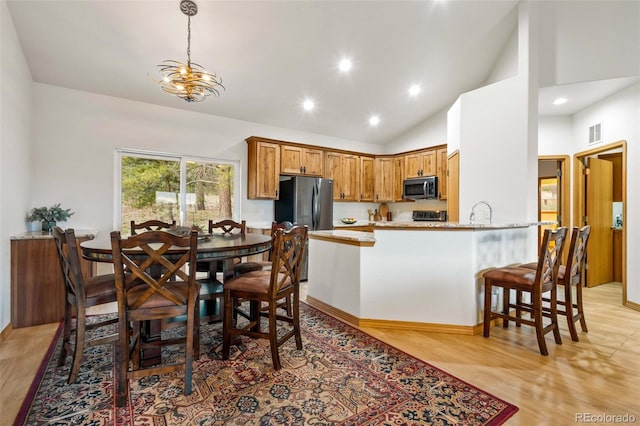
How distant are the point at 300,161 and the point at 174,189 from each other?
2.06 metres

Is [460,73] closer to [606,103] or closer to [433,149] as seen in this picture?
[433,149]

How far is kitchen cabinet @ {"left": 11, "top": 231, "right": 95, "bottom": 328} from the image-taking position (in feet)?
9.42

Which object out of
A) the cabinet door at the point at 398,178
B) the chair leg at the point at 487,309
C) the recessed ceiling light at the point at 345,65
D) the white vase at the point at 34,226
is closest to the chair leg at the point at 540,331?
the chair leg at the point at 487,309

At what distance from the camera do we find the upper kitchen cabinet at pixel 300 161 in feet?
16.7

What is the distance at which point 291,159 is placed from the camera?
16.9 feet

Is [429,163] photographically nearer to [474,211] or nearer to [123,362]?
[474,211]

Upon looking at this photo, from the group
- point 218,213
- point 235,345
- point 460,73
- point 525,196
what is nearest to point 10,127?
point 218,213

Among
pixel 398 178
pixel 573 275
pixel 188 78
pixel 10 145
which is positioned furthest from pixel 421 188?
pixel 10 145

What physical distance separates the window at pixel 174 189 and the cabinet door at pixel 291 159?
0.77 metres

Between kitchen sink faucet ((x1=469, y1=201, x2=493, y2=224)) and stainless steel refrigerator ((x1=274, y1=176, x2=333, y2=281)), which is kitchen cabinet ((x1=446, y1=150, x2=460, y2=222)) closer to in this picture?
kitchen sink faucet ((x1=469, y1=201, x2=493, y2=224))

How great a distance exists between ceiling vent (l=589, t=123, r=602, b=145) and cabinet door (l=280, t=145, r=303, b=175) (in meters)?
4.27

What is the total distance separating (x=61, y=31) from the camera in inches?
118

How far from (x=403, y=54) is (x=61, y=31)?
12.6 feet

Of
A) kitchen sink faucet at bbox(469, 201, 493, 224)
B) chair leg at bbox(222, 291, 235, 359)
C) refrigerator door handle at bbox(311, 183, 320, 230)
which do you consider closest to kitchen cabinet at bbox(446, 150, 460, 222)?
kitchen sink faucet at bbox(469, 201, 493, 224)
